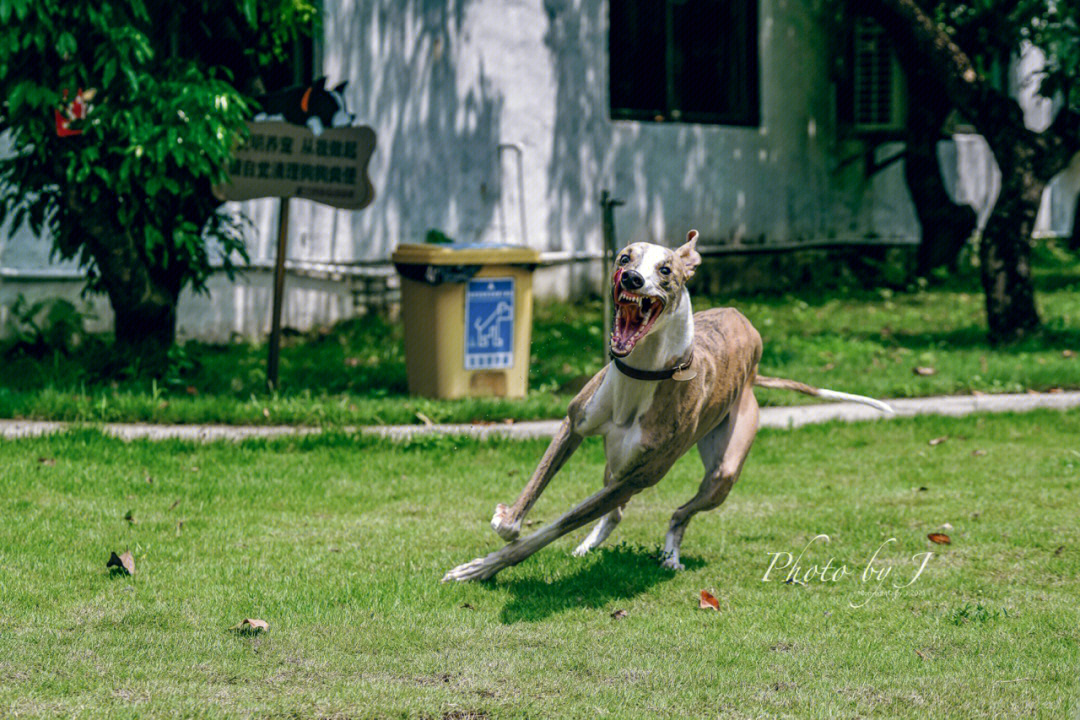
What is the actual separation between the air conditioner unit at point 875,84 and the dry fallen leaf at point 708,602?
1322 centimetres

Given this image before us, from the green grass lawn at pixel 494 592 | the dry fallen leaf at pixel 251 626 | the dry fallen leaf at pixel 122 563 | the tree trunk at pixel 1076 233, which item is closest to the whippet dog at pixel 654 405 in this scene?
the green grass lawn at pixel 494 592

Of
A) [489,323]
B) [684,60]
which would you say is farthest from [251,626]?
[684,60]

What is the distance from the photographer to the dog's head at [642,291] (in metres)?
4.56

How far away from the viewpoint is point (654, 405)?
5.03 meters

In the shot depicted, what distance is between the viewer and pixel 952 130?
1842cm

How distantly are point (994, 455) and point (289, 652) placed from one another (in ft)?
17.3

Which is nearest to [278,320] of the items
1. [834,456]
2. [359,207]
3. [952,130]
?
[359,207]

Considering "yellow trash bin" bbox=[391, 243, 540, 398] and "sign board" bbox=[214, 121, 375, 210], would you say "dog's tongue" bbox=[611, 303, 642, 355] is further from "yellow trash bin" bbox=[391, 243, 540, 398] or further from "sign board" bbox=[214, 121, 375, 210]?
"sign board" bbox=[214, 121, 375, 210]

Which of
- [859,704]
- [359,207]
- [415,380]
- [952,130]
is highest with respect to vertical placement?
[952,130]

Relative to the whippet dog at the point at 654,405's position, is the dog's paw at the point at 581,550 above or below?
below

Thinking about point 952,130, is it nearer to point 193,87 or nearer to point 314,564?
point 193,87

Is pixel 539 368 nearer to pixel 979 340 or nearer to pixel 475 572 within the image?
pixel 979 340

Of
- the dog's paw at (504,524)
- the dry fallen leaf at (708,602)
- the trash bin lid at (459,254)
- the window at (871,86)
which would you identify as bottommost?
the dry fallen leaf at (708,602)

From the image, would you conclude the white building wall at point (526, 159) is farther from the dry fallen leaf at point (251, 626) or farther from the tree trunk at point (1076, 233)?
the dry fallen leaf at point (251, 626)
